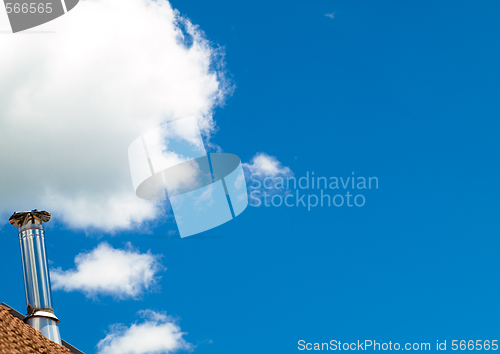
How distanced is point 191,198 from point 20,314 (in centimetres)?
1091

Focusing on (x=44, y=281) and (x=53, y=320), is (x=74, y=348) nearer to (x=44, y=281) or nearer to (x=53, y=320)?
(x=53, y=320)

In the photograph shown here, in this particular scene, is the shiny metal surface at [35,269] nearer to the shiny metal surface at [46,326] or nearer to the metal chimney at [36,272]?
the metal chimney at [36,272]

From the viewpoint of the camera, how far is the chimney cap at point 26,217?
37.5ft

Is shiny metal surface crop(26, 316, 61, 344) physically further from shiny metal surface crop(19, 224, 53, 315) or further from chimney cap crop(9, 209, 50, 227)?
chimney cap crop(9, 209, 50, 227)

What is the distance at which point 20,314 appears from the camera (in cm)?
1056

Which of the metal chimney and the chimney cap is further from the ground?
the chimney cap

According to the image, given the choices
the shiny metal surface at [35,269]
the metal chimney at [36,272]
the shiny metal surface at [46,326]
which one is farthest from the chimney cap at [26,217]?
the shiny metal surface at [46,326]

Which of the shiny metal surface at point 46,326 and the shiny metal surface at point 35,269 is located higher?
the shiny metal surface at point 35,269

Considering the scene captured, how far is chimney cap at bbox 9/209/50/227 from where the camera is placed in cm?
1144

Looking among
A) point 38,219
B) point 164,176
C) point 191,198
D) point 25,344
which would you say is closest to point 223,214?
point 191,198

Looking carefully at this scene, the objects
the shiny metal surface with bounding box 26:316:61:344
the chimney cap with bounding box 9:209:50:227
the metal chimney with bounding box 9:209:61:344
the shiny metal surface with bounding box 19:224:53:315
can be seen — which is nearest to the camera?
the shiny metal surface with bounding box 26:316:61:344

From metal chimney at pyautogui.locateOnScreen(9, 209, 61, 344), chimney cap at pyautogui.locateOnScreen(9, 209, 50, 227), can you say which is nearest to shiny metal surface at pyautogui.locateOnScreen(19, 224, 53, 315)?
metal chimney at pyautogui.locateOnScreen(9, 209, 61, 344)

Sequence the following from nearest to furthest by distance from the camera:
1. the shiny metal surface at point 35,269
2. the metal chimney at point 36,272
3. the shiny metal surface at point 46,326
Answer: the shiny metal surface at point 46,326
the metal chimney at point 36,272
the shiny metal surface at point 35,269

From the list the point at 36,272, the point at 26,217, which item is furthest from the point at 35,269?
the point at 26,217
